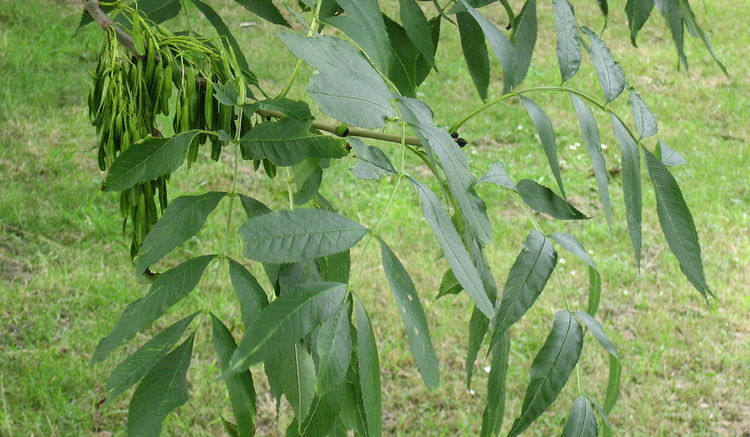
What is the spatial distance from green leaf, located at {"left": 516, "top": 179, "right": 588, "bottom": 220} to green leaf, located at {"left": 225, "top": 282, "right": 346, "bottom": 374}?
351mm

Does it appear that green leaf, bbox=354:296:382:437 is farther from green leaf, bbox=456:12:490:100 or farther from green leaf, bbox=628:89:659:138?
green leaf, bbox=456:12:490:100

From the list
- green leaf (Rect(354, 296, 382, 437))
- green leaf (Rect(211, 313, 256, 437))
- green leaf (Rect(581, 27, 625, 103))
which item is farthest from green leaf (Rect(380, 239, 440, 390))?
green leaf (Rect(581, 27, 625, 103))

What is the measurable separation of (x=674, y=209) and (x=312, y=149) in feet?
1.17

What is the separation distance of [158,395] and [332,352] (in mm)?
181

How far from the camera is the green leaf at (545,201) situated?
91 centimetres

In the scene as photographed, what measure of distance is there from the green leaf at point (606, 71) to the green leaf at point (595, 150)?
1.6 inches

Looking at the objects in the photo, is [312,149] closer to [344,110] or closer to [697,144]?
[344,110]

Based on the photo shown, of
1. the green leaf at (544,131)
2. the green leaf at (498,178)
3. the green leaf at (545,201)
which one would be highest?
the green leaf at (544,131)

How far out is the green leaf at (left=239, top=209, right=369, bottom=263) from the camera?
590 mm

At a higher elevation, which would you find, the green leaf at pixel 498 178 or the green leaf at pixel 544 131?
the green leaf at pixel 544 131

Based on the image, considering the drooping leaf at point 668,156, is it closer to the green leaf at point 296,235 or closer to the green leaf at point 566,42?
the green leaf at point 566,42

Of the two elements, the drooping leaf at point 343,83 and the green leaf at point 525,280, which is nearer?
the drooping leaf at point 343,83

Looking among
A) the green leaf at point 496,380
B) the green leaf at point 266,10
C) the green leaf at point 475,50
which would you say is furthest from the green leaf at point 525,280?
the green leaf at point 266,10

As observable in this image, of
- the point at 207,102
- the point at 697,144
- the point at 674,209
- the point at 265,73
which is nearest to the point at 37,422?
the point at 207,102
